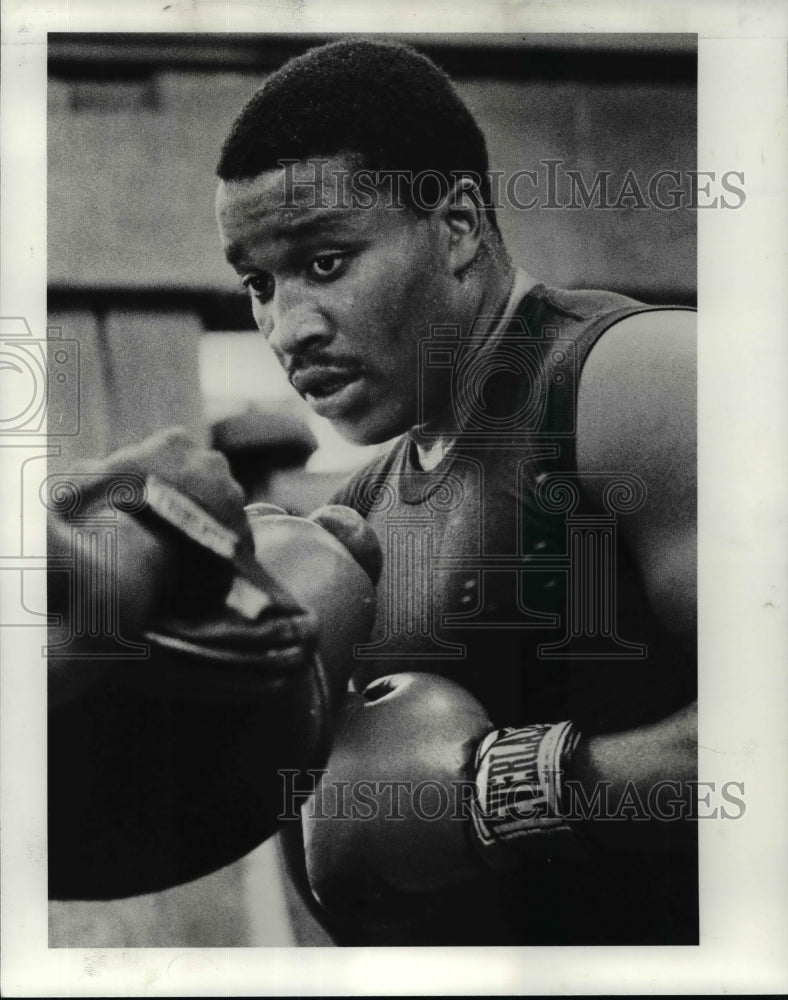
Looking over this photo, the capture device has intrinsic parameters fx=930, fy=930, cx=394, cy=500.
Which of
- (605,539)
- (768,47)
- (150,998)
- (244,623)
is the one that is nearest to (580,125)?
(768,47)

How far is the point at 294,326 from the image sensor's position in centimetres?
186

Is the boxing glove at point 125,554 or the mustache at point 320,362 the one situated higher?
the mustache at point 320,362

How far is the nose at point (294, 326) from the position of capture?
185 centimetres

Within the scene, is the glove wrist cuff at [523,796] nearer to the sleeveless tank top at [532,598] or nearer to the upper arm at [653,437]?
the sleeveless tank top at [532,598]

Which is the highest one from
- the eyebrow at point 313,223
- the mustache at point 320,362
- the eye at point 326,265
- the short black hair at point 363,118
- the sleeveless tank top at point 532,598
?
the short black hair at point 363,118

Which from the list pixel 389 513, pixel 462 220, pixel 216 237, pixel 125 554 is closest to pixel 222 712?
pixel 125 554

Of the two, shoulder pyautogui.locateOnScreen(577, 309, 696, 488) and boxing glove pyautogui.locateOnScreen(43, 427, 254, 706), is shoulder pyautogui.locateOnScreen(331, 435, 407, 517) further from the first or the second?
shoulder pyautogui.locateOnScreen(577, 309, 696, 488)

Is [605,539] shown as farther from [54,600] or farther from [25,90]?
[25,90]

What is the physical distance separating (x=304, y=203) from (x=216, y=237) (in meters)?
0.19

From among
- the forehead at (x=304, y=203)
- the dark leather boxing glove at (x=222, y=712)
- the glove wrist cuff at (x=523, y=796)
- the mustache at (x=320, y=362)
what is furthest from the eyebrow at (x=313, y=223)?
the glove wrist cuff at (x=523, y=796)

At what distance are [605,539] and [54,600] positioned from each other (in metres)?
1.11

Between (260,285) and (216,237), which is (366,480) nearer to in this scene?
(260,285)

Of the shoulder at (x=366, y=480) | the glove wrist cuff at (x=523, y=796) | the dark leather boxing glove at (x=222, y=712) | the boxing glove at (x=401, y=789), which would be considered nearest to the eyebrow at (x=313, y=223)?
the shoulder at (x=366, y=480)

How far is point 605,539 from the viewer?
6.07ft
